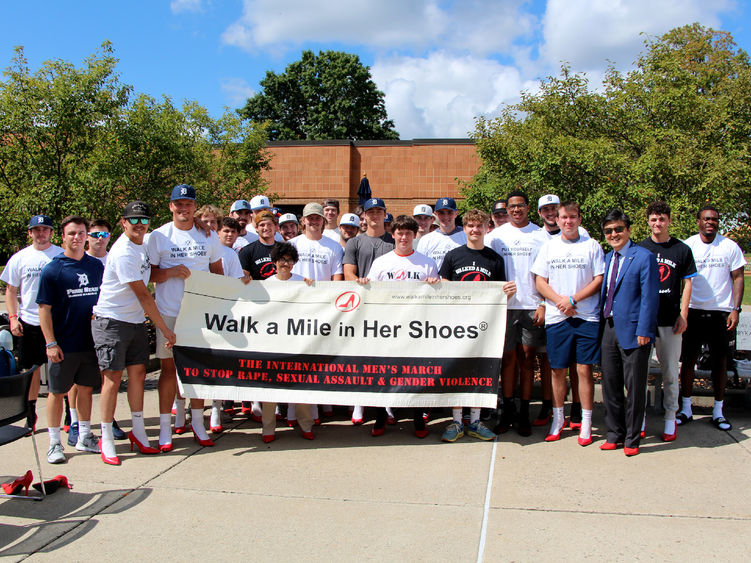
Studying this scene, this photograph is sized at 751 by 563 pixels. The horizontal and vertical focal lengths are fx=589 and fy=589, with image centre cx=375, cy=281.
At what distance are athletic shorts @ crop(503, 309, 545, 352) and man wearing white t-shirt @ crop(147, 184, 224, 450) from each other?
2.81m

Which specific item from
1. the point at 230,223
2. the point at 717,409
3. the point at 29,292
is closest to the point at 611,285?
the point at 717,409

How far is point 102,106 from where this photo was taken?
7.75 metres

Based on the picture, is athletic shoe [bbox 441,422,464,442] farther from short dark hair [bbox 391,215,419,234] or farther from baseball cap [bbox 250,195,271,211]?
baseball cap [bbox 250,195,271,211]

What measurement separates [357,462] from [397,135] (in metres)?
50.4

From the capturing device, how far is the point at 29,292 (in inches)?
226

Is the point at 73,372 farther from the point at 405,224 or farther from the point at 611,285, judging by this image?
the point at 611,285

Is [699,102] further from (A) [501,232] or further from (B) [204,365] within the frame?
(B) [204,365]

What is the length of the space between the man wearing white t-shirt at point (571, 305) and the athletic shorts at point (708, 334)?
1312mm

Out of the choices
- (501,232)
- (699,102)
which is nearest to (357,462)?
(501,232)

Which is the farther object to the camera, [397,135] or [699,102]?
[397,135]

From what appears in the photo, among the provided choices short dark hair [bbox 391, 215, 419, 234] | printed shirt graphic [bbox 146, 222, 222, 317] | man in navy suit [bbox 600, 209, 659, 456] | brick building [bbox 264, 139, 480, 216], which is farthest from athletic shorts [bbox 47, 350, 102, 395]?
brick building [bbox 264, 139, 480, 216]

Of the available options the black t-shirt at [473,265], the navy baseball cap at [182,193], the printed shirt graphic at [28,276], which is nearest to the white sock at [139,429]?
the printed shirt graphic at [28,276]

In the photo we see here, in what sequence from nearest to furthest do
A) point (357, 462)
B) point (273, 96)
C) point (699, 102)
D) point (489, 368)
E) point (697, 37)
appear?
point (357, 462) → point (489, 368) → point (699, 102) → point (697, 37) → point (273, 96)

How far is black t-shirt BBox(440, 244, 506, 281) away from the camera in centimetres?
535
